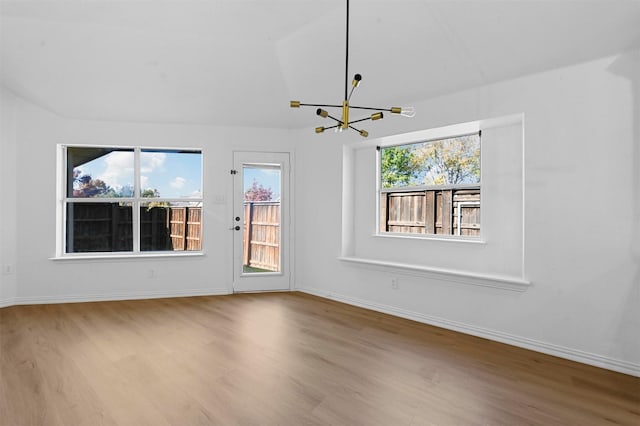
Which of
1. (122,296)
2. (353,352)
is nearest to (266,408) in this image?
(353,352)

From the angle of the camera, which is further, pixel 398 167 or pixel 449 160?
pixel 398 167

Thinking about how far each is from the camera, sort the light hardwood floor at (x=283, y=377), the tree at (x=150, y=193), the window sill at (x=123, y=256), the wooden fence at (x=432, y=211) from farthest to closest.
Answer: the tree at (x=150, y=193) < the window sill at (x=123, y=256) < the wooden fence at (x=432, y=211) < the light hardwood floor at (x=283, y=377)

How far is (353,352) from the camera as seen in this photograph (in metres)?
3.11

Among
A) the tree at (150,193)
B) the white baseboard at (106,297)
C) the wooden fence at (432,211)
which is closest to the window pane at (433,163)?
the wooden fence at (432,211)

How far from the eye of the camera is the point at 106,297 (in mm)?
4844

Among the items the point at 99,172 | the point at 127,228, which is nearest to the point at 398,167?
the point at 127,228

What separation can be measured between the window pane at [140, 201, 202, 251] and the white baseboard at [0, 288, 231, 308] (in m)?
0.62

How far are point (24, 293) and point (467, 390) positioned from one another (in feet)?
17.3

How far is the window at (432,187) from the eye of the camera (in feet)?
13.1

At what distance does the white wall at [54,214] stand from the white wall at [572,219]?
2.95 meters

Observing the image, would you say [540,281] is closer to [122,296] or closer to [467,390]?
[467,390]

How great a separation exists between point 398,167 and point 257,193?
2.09m

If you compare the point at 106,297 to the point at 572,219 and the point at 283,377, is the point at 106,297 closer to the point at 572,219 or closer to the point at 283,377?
the point at 283,377

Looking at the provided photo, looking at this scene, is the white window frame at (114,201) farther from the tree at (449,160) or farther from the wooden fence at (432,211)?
the tree at (449,160)
